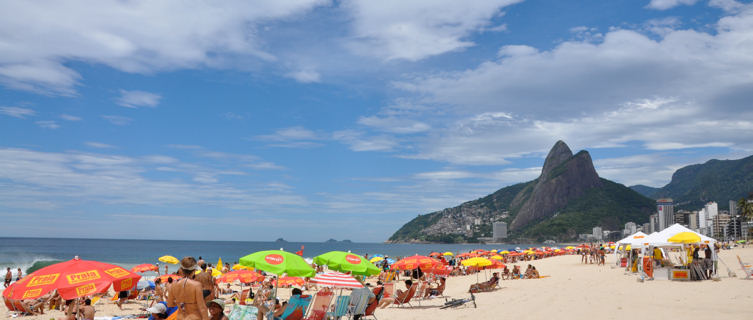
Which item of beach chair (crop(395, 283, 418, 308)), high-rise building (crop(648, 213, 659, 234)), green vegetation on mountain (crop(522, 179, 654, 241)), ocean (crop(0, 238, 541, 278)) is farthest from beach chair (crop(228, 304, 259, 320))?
high-rise building (crop(648, 213, 659, 234))

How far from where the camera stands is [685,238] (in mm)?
14758

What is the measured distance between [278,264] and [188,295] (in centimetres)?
353

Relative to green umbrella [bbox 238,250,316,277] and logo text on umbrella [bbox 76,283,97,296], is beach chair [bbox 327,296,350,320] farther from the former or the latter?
logo text on umbrella [bbox 76,283,97,296]

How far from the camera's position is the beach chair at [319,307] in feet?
29.4

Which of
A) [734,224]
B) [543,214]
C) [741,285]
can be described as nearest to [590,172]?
[543,214]

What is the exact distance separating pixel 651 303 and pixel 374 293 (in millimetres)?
5667

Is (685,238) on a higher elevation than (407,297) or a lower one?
higher

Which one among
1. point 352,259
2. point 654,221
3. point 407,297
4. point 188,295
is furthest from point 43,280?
point 654,221

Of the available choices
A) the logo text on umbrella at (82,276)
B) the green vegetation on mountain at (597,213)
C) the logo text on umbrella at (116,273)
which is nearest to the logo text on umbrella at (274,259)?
the logo text on umbrella at (116,273)

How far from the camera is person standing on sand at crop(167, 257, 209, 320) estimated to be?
5066 mm

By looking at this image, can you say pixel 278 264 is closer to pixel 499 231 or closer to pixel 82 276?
pixel 82 276

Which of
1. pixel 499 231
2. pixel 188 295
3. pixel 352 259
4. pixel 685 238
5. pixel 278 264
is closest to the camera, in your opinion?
pixel 188 295

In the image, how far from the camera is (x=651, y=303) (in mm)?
10039

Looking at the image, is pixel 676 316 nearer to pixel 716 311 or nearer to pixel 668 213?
pixel 716 311
